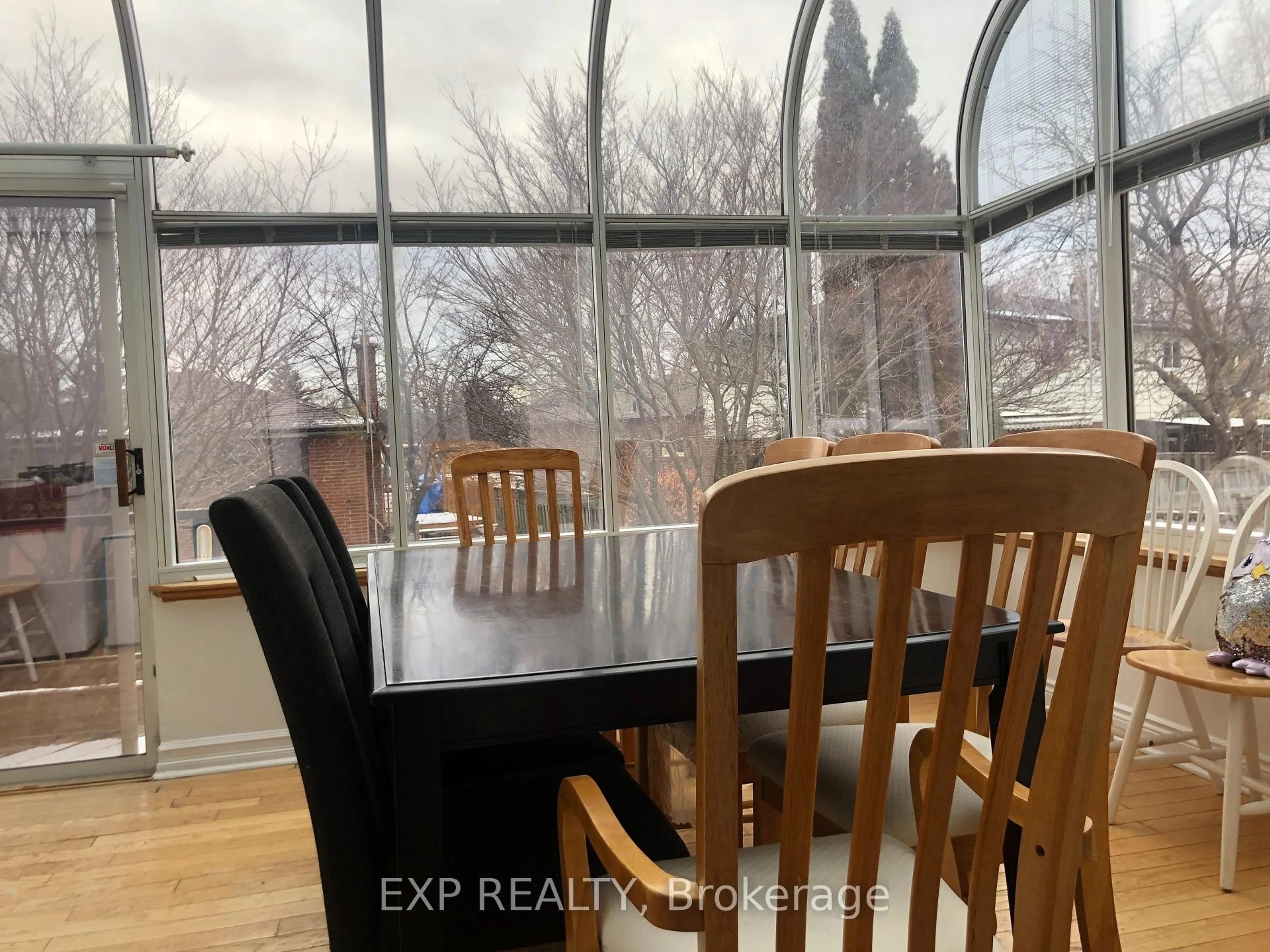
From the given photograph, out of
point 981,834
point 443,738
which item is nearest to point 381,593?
point 443,738

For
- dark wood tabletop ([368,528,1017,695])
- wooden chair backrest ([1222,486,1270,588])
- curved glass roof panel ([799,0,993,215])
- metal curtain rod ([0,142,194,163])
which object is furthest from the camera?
curved glass roof panel ([799,0,993,215])

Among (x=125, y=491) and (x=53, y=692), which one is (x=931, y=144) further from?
(x=53, y=692)

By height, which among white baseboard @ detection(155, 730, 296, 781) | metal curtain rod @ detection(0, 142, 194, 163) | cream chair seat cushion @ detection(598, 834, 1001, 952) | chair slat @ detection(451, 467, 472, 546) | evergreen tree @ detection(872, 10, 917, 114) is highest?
evergreen tree @ detection(872, 10, 917, 114)

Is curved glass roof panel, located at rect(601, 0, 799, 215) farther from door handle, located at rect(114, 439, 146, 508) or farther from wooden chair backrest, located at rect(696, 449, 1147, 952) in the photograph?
wooden chair backrest, located at rect(696, 449, 1147, 952)

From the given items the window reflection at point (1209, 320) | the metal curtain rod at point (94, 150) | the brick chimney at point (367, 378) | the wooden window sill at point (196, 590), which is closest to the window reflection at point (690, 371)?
the brick chimney at point (367, 378)

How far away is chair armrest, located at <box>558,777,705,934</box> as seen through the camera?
800 millimetres

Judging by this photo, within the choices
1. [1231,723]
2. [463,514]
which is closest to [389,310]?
[463,514]

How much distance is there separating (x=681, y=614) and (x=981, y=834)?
2.33 feet

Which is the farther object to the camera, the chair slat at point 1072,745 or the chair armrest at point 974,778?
the chair armrest at point 974,778

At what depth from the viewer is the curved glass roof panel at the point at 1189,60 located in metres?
2.96

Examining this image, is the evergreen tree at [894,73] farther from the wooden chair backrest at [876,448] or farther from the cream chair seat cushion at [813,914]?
the cream chair seat cushion at [813,914]

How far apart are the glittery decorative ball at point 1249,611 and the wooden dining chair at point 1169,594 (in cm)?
20

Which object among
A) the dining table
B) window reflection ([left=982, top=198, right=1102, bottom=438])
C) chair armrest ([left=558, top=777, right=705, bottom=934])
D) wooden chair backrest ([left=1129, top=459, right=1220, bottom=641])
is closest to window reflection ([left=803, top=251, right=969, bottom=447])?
window reflection ([left=982, top=198, right=1102, bottom=438])

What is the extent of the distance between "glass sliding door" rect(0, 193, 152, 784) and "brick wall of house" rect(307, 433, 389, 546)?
676 mm
